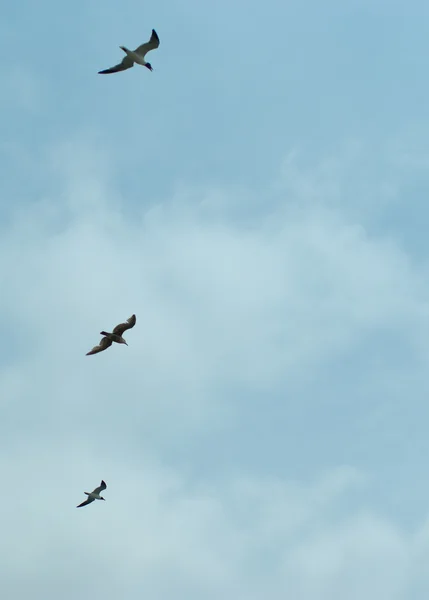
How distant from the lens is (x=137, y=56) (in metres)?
101

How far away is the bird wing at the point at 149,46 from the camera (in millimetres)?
99975

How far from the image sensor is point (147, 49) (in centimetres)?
10075

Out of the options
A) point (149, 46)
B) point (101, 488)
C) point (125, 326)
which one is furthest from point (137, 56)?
point (101, 488)

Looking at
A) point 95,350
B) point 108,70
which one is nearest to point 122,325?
point 95,350

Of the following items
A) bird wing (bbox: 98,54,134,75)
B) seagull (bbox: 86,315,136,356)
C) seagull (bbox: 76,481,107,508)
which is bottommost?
seagull (bbox: 76,481,107,508)

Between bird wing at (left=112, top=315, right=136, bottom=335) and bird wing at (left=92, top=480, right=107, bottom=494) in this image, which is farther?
bird wing at (left=92, top=480, right=107, bottom=494)

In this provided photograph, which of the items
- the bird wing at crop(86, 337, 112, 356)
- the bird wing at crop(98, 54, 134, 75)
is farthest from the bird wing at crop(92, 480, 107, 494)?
the bird wing at crop(98, 54, 134, 75)

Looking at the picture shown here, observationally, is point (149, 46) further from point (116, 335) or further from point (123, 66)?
point (116, 335)

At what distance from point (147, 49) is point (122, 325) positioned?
98.6ft

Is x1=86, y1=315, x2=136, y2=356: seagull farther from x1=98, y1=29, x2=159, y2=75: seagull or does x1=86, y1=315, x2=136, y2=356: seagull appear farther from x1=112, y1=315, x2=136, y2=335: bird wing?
x1=98, y1=29, x2=159, y2=75: seagull

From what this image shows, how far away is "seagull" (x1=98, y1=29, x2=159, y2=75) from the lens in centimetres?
10019

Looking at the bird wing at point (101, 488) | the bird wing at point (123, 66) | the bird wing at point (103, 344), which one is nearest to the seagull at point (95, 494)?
the bird wing at point (101, 488)

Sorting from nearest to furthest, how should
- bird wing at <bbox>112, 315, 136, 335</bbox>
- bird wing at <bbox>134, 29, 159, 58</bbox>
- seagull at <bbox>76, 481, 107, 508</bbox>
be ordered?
bird wing at <bbox>134, 29, 159, 58</bbox> → bird wing at <bbox>112, 315, 136, 335</bbox> → seagull at <bbox>76, 481, 107, 508</bbox>

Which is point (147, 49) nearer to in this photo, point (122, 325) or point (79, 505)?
point (122, 325)
